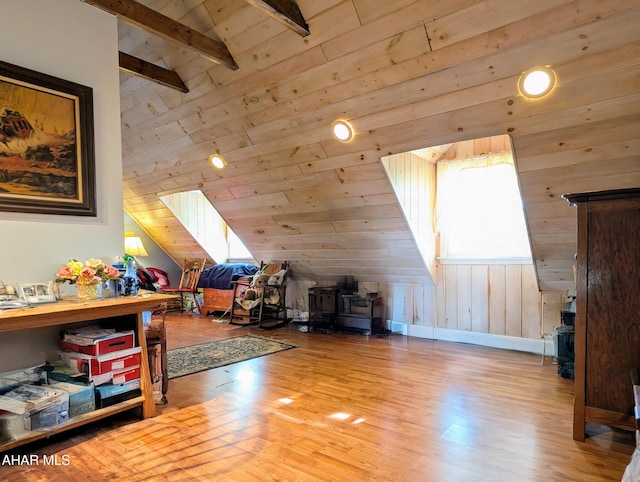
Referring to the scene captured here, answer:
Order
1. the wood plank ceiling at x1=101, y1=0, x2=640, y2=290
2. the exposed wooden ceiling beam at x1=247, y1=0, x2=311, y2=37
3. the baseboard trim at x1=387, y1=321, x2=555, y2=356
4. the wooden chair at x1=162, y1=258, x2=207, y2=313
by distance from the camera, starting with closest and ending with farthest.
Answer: the wood plank ceiling at x1=101, y1=0, x2=640, y2=290
the exposed wooden ceiling beam at x1=247, y1=0, x2=311, y2=37
the baseboard trim at x1=387, y1=321, x2=555, y2=356
the wooden chair at x1=162, y1=258, x2=207, y2=313

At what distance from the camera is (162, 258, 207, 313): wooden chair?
21.2ft

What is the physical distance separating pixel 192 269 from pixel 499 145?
5.15m

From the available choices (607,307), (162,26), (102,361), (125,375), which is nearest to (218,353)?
(125,375)

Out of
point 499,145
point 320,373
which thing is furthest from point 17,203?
point 499,145

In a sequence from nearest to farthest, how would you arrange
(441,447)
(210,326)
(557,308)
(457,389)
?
(441,447)
(457,389)
(557,308)
(210,326)

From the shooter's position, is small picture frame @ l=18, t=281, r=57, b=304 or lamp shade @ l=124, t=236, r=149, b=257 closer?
small picture frame @ l=18, t=281, r=57, b=304

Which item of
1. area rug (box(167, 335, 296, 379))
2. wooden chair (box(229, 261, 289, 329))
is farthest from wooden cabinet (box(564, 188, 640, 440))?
wooden chair (box(229, 261, 289, 329))

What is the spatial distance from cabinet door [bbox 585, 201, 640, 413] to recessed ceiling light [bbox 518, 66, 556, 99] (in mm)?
768

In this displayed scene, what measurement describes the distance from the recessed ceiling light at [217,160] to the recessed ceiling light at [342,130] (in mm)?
1473

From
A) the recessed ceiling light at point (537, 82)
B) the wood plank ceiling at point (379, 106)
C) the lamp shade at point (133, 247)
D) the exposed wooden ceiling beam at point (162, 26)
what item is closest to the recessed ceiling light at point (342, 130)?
the wood plank ceiling at point (379, 106)

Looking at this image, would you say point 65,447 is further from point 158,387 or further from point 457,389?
point 457,389

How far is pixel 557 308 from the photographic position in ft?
12.1

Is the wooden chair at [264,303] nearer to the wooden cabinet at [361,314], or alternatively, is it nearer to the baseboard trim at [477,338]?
the wooden cabinet at [361,314]

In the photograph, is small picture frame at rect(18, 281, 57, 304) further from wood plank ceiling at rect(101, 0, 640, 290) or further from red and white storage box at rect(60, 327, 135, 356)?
wood plank ceiling at rect(101, 0, 640, 290)
